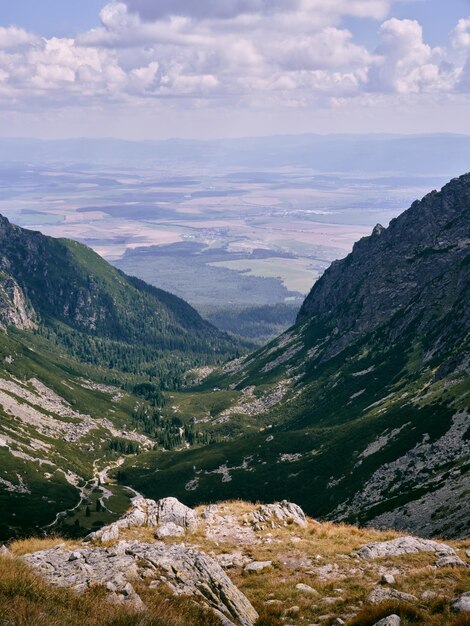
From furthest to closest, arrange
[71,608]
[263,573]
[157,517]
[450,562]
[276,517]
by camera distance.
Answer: [276,517]
[157,517]
[263,573]
[450,562]
[71,608]

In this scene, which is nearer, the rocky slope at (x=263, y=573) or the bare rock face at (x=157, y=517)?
the rocky slope at (x=263, y=573)

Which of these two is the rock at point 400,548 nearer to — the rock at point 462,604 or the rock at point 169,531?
the rock at point 462,604

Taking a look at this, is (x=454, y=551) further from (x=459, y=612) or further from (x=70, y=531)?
(x=70, y=531)

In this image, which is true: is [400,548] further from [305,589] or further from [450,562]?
[305,589]

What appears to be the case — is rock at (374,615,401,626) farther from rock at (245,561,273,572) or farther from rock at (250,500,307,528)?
rock at (250,500,307,528)

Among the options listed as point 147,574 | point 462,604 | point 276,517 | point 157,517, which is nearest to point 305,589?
point 462,604

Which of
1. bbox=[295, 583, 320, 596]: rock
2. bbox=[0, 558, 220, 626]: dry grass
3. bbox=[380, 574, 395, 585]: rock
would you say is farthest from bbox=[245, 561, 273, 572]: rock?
bbox=[0, 558, 220, 626]: dry grass

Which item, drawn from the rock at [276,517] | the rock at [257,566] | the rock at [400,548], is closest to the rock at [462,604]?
the rock at [400,548]
